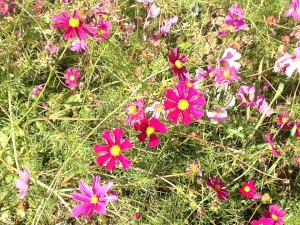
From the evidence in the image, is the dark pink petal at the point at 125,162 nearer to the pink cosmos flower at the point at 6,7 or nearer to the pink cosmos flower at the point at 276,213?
the pink cosmos flower at the point at 276,213

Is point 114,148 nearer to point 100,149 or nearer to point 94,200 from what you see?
point 100,149

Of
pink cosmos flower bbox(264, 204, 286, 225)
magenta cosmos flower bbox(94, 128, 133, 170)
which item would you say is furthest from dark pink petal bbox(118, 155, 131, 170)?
pink cosmos flower bbox(264, 204, 286, 225)

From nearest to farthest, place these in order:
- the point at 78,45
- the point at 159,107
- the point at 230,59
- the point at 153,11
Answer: the point at 159,107
the point at 230,59
the point at 78,45
the point at 153,11

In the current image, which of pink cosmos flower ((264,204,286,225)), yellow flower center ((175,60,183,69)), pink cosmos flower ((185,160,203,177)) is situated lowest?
pink cosmos flower ((264,204,286,225))

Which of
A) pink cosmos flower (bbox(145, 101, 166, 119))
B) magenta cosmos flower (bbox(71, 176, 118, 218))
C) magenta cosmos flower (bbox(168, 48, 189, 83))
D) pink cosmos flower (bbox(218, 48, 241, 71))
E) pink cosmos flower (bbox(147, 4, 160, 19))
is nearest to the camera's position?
magenta cosmos flower (bbox(71, 176, 118, 218))

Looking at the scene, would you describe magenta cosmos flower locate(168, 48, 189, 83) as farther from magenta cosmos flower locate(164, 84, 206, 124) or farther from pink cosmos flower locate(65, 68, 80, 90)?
pink cosmos flower locate(65, 68, 80, 90)

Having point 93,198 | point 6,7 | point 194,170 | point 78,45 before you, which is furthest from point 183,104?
point 6,7

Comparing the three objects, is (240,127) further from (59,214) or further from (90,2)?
(90,2)
